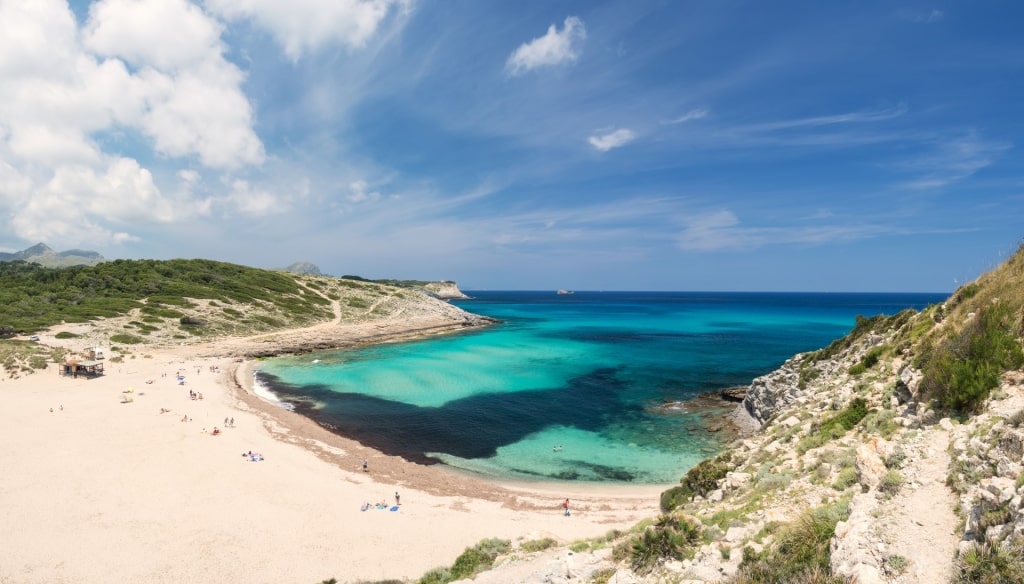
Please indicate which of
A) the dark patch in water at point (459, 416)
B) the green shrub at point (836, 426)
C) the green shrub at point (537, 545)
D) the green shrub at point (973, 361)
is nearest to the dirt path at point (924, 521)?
the green shrub at point (973, 361)

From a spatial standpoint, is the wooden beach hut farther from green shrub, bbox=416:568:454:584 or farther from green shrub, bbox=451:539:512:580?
green shrub, bbox=451:539:512:580

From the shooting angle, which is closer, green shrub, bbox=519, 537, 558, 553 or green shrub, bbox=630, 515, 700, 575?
green shrub, bbox=630, 515, 700, 575

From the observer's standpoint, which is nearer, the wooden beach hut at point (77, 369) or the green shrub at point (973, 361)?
the green shrub at point (973, 361)

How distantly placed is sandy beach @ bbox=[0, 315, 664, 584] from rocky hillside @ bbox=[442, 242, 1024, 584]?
20.0ft

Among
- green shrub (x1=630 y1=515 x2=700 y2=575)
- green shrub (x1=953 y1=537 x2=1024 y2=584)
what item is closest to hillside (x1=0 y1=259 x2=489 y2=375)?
green shrub (x1=630 y1=515 x2=700 y2=575)

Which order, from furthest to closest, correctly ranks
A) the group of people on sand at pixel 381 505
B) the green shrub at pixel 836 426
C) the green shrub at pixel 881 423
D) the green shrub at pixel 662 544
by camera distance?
1. the group of people on sand at pixel 381 505
2. the green shrub at pixel 836 426
3. the green shrub at pixel 881 423
4. the green shrub at pixel 662 544

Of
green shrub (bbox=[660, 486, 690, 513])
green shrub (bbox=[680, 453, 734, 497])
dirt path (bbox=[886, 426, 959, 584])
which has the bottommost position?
green shrub (bbox=[660, 486, 690, 513])

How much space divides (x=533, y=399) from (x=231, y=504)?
2500cm

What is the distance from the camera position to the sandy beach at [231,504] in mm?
16328

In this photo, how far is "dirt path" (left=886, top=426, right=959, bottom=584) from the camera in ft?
19.4

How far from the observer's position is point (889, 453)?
30.0ft

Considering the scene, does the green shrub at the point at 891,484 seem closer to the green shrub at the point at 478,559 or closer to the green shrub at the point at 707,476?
the green shrub at the point at 707,476

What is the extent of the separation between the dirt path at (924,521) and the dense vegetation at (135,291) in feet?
257

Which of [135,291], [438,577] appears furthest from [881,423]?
[135,291]
